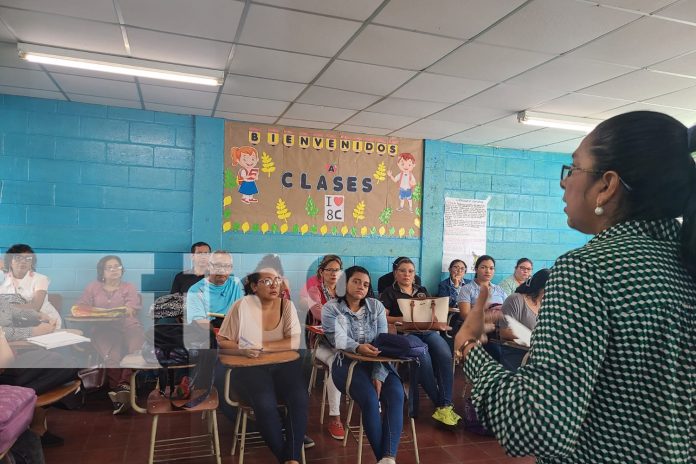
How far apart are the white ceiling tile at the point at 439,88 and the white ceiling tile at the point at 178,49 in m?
1.52

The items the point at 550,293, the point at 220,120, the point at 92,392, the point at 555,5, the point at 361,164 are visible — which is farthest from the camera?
the point at 361,164

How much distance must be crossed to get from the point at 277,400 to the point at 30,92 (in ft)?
12.6

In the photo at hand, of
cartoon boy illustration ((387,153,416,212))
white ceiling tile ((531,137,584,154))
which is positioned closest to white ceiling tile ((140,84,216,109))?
cartoon boy illustration ((387,153,416,212))

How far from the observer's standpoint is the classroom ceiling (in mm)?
2668

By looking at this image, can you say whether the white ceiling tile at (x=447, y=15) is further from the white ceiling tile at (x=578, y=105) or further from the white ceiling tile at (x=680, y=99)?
the white ceiling tile at (x=680, y=99)

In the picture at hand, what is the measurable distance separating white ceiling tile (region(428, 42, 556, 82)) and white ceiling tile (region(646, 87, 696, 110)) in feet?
4.98

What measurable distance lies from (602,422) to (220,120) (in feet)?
16.4

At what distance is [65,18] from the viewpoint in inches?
113

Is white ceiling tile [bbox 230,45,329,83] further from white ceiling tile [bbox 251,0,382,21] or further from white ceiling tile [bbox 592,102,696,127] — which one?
white ceiling tile [bbox 592,102,696,127]

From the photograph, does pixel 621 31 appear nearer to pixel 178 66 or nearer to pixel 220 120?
pixel 178 66

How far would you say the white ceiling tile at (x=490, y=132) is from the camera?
5059mm

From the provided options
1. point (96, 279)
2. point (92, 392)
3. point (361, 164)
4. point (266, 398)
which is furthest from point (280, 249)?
point (266, 398)

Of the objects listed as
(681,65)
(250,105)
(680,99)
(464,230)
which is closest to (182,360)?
(250,105)

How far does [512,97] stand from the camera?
4098mm
